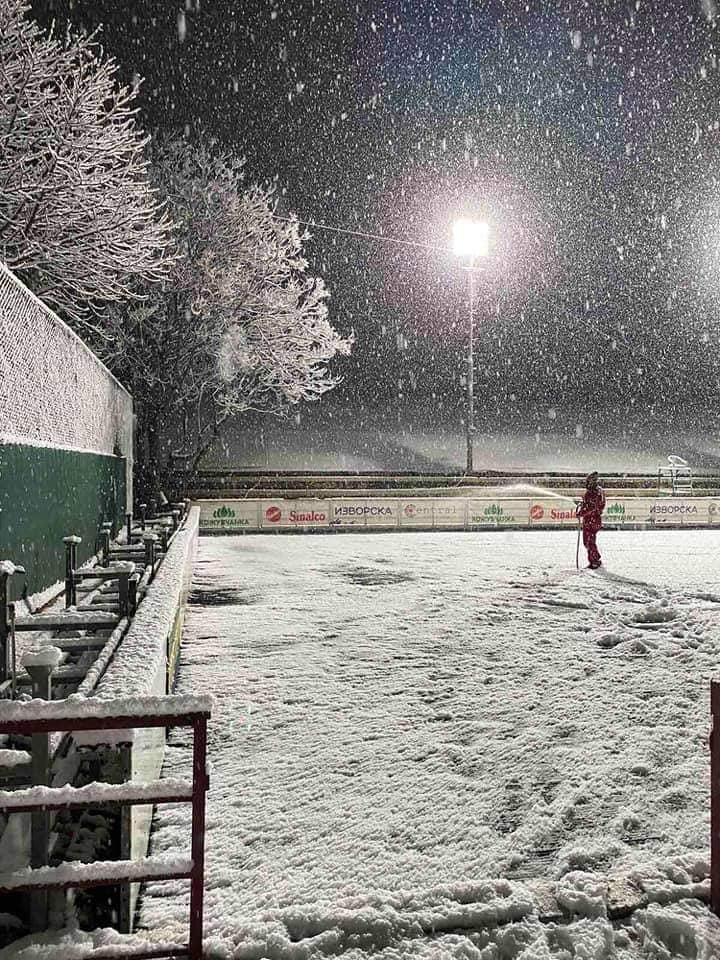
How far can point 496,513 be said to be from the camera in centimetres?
2745

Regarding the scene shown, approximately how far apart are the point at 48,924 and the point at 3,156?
765 inches

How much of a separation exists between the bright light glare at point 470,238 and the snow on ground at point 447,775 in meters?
28.1

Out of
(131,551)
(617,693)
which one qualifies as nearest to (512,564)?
(131,551)

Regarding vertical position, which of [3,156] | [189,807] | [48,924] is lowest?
[189,807]

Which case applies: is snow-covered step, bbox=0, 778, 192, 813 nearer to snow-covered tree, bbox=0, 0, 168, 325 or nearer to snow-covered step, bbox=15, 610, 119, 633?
snow-covered step, bbox=15, 610, 119, 633

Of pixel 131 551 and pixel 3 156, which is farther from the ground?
pixel 3 156

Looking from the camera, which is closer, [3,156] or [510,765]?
[510,765]

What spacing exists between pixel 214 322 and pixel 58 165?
12.4 m

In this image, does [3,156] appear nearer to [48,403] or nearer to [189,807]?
[48,403]

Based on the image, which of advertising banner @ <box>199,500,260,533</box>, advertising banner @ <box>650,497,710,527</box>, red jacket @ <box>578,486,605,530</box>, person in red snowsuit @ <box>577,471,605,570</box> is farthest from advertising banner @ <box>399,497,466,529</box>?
red jacket @ <box>578,486,605,530</box>

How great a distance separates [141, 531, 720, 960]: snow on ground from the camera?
3373 millimetres

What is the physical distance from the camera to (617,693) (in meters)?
7.16

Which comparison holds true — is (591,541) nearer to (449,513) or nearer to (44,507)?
(44,507)

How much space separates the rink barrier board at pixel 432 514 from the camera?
1037 inches
